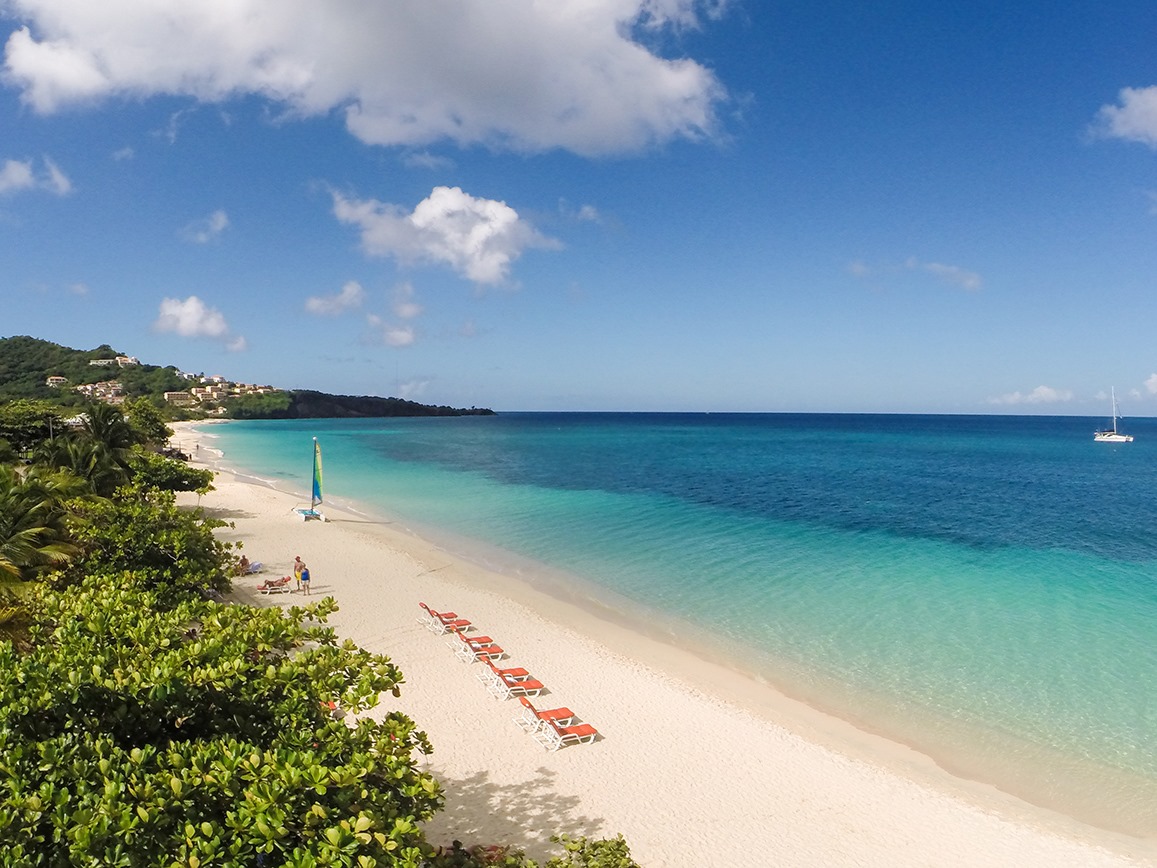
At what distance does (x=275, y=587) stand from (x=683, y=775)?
13.9 meters

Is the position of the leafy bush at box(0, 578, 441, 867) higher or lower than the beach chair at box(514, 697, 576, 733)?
higher

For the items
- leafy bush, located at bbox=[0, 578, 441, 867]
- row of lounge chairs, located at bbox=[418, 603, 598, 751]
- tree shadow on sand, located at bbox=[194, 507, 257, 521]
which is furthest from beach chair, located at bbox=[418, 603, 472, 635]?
tree shadow on sand, located at bbox=[194, 507, 257, 521]

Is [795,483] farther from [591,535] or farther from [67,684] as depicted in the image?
[67,684]

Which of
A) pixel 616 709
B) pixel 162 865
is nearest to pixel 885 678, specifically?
pixel 616 709

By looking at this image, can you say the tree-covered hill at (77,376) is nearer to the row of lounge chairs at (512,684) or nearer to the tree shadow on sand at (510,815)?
the row of lounge chairs at (512,684)

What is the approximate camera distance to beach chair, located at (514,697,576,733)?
11.4 metres

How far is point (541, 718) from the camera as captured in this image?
1141 centimetres

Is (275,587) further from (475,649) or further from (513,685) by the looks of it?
(513,685)

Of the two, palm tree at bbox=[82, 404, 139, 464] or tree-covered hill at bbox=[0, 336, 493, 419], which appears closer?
palm tree at bbox=[82, 404, 139, 464]

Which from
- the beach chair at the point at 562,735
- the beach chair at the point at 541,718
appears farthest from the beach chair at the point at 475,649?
the beach chair at the point at 562,735

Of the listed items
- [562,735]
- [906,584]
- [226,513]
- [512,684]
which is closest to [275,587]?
[512,684]

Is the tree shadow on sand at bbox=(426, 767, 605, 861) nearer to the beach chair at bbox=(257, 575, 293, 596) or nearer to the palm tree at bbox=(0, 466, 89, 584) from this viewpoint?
the palm tree at bbox=(0, 466, 89, 584)

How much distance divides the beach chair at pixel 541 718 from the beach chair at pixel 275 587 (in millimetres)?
10506

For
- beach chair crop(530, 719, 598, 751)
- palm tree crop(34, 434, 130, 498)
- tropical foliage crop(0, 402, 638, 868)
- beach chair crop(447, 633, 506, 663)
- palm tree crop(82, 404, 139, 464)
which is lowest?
beach chair crop(530, 719, 598, 751)
